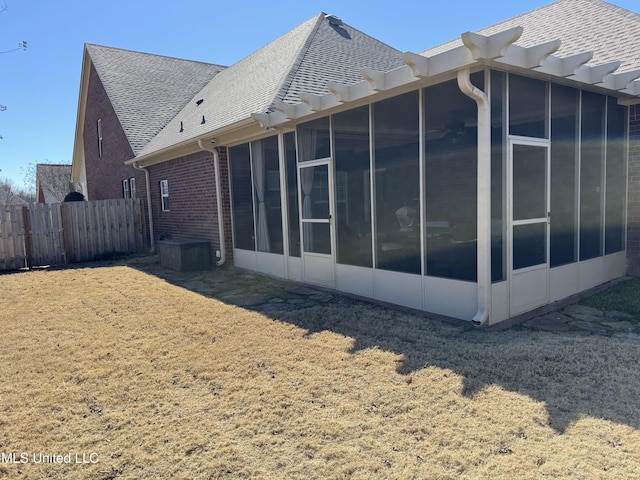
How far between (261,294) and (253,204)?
258 centimetres

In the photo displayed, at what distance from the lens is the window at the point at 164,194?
42.2 ft

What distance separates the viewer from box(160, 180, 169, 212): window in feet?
42.2

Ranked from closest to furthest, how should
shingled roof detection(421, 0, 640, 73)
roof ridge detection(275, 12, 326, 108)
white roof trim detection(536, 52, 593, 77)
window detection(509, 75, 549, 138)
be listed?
white roof trim detection(536, 52, 593, 77), window detection(509, 75, 549, 138), shingled roof detection(421, 0, 640, 73), roof ridge detection(275, 12, 326, 108)

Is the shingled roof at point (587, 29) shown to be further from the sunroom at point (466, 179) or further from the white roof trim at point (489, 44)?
the white roof trim at point (489, 44)

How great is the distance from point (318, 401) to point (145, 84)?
17830 millimetres

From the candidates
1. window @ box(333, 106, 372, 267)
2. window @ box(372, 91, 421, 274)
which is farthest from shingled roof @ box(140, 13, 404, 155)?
window @ box(372, 91, 421, 274)

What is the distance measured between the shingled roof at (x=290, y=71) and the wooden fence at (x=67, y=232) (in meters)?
2.30

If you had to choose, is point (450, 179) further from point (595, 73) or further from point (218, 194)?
point (218, 194)

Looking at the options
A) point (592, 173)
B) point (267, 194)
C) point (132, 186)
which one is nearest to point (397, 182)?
point (592, 173)

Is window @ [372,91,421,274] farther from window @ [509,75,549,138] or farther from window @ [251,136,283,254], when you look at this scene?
window @ [251,136,283,254]

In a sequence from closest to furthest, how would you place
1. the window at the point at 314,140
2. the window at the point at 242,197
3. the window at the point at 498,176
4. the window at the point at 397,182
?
the window at the point at 498,176
the window at the point at 397,182
the window at the point at 314,140
the window at the point at 242,197

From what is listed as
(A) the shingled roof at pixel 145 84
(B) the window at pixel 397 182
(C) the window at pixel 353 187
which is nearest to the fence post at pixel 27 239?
Result: (A) the shingled roof at pixel 145 84

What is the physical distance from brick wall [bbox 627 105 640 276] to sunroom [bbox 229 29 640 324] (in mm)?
101

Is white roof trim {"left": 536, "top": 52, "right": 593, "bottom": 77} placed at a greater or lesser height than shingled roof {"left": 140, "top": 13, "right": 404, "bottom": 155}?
lesser
